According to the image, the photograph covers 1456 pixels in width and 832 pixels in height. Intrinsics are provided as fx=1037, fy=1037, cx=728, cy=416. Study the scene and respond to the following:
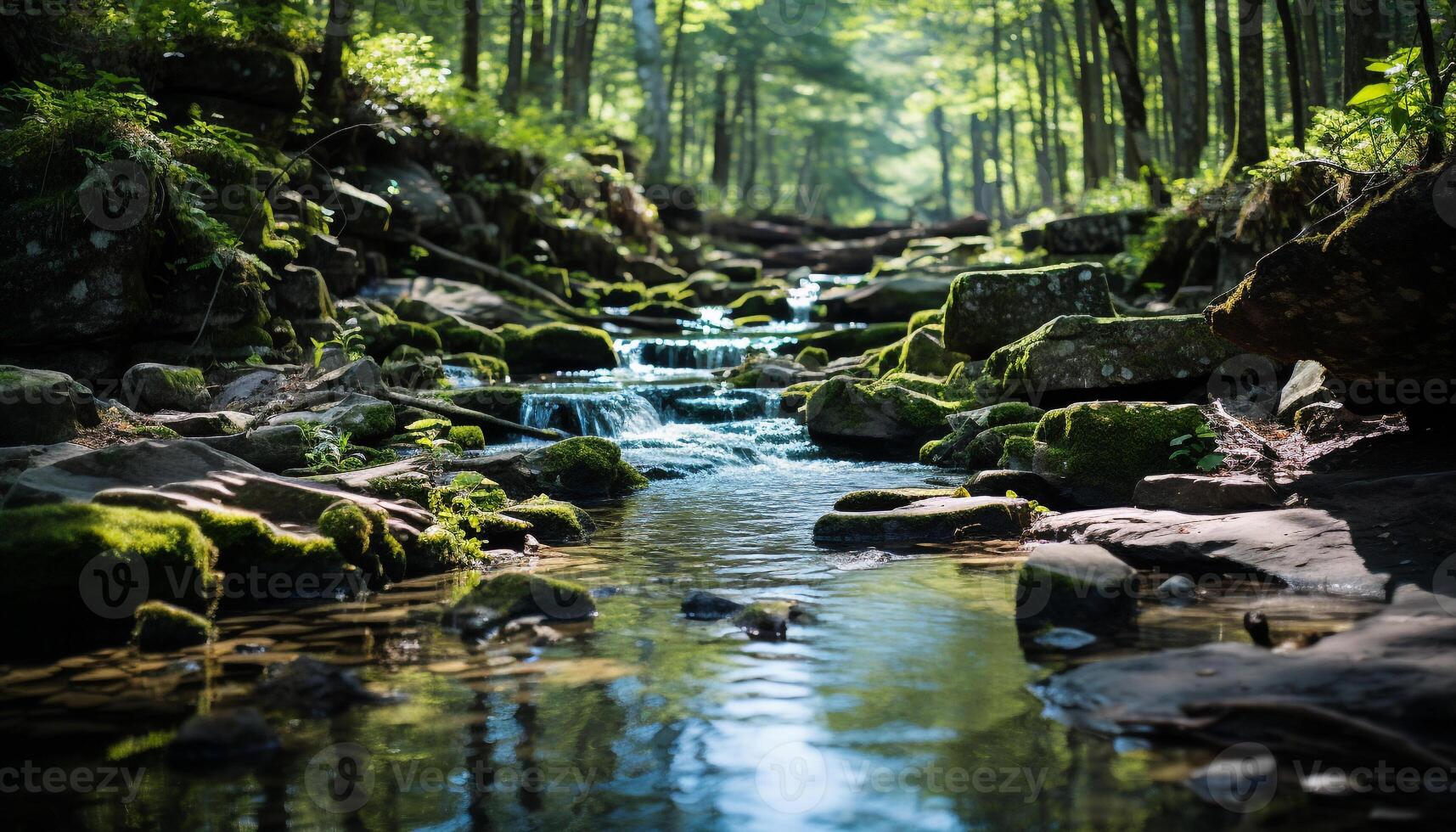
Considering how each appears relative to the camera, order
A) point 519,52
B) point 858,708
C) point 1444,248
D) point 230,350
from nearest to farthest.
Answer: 1. point 858,708
2. point 1444,248
3. point 230,350
4. point 519,52

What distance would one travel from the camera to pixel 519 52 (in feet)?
99.9

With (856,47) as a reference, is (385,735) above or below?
below

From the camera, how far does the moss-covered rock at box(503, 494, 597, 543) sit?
8.59 meters

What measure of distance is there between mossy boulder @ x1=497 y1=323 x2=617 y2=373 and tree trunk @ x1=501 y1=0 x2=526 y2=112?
41.7 ft

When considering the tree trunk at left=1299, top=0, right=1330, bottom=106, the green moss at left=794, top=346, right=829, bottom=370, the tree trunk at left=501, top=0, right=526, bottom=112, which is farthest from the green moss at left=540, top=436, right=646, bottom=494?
the tree trunk at left=501, top=0, right=526, bottom=112

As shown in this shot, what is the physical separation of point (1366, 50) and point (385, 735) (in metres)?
12.7

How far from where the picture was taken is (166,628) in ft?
17.9

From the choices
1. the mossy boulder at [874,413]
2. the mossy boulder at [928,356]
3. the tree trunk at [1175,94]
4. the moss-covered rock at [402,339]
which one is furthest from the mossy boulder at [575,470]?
the tree trunk at [1175,94]

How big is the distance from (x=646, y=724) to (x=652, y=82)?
110 feet

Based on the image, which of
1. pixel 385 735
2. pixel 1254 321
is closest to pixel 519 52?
pixel 1254 321

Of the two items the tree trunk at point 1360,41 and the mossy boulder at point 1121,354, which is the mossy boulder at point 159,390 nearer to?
the mossy boulder at point 1121,354

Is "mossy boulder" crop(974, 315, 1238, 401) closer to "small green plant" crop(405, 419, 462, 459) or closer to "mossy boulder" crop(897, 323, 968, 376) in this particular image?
"mossy boulder" crop(897, 323, 968, 376)

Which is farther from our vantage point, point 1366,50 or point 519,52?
point 519,52

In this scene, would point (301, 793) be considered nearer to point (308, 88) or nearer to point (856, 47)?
point (308, 88)
